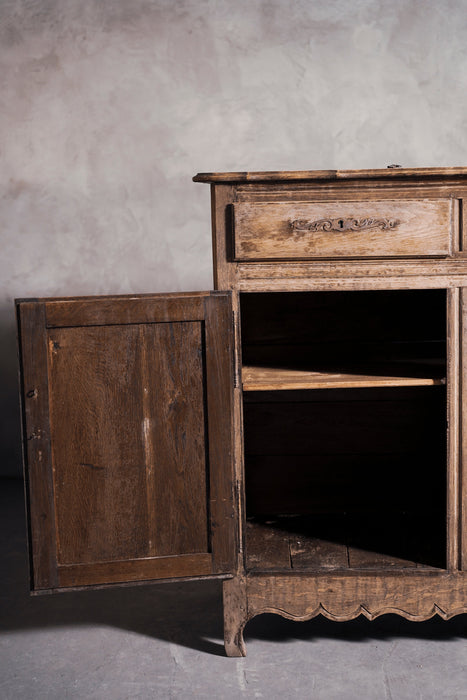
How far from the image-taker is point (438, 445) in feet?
8.98

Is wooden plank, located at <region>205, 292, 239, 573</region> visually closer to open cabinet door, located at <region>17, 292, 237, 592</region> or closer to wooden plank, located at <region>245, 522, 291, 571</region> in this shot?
open cabinet door, located at <region>17, 292, 237, 592</region>

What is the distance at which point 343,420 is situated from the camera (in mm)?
2758

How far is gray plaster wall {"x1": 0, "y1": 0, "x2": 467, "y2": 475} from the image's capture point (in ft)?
11.1

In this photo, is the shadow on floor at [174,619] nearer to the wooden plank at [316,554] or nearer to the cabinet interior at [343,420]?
the wooden plank at [316,554]

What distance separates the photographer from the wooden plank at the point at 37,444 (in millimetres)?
1824

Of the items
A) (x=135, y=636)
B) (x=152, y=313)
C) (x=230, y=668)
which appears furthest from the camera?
(x=135, y=636)

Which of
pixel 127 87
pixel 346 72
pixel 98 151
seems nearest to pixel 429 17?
pixel 346 72

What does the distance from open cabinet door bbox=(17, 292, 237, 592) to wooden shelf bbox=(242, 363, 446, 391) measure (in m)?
0.21

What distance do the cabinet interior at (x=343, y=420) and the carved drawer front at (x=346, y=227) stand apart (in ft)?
2.46

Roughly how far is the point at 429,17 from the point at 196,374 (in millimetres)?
2479

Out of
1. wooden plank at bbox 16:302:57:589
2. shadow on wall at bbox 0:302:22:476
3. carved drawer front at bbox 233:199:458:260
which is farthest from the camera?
shadow on wall at bbox 0:302:22:476

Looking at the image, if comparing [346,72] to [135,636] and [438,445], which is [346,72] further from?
[135,636]

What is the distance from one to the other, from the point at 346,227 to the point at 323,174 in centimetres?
16

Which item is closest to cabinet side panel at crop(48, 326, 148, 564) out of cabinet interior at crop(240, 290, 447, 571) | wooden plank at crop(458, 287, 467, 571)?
cabinet interior at crop(240, 290, 447, 571)
